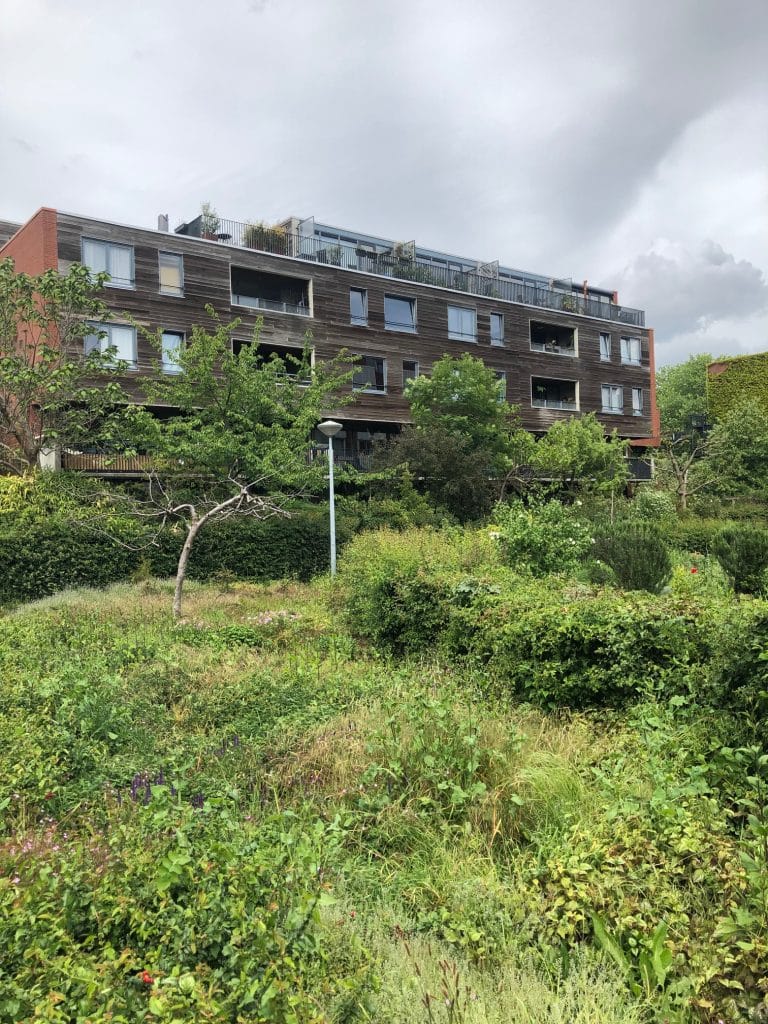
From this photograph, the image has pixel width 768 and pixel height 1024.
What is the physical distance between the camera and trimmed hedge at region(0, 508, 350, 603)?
1667 cm

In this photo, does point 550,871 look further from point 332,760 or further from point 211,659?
point 211,659

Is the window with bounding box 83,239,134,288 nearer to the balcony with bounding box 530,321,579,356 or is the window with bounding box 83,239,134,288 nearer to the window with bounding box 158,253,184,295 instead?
the window with bounding box 158,253,184,295

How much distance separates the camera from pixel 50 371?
68.2 feet

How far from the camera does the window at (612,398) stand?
40.4 m

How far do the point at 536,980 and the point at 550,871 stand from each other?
31.4 inches

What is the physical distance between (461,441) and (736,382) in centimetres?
2612

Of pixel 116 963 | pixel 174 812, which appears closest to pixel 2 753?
pixel 174 812

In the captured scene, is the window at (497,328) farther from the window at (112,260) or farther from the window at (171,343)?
the window at (112,260)

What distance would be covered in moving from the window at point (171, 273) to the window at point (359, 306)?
7481 millimetres

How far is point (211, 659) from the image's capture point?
827cm

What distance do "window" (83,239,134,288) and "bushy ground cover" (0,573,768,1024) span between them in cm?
2100

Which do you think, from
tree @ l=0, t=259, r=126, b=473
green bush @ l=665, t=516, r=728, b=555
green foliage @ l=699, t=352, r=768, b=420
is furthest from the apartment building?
green bush @ l=665, t=516, r=728, b=555

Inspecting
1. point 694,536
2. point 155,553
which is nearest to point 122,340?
point 155,553

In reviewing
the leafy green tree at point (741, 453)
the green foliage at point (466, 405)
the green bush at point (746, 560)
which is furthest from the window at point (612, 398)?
the green bush at point (746, 560)
